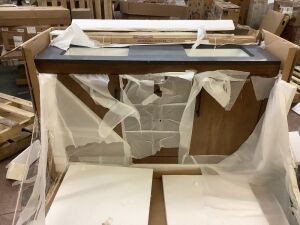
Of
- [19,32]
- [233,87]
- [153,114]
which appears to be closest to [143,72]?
[153,114]

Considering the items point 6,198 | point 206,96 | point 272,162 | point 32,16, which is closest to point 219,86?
point 206,96

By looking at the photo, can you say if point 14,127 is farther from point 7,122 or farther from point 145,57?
point 145,57

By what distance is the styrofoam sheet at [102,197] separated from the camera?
954 mm

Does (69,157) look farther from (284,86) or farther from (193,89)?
(284,86)

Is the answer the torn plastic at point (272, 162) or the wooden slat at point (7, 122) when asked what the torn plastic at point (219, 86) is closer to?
the torn plastic at point (272, 162)

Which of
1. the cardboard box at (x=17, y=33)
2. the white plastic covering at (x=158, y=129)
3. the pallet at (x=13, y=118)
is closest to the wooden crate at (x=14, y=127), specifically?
the pallet at (x=13, y=118)

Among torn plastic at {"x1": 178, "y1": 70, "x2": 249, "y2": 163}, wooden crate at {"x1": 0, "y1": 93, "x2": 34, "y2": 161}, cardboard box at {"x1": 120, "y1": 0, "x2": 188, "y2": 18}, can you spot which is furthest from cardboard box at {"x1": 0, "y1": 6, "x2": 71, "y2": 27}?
torn plastic at {"x1": 178, "y1": 70, "x2": 249, "y2": 163}

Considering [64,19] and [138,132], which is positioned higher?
[64,19]

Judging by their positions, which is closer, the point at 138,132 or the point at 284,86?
the point at 284,86

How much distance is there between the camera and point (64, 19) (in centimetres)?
206

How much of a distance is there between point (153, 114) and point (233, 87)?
32 cm

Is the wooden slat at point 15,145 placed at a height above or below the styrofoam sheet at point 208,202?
below

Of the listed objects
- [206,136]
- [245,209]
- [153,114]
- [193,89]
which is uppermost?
[193,89]

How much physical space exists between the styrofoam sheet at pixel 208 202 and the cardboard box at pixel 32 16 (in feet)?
5.03
